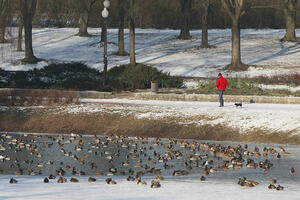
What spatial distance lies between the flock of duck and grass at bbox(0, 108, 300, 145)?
1.58 metres

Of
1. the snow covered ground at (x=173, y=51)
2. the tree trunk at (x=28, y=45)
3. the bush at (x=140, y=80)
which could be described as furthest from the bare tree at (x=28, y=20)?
the bush at (x=140, y=80)

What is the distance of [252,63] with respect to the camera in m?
54.9

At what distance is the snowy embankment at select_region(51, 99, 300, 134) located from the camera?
28.2 meters

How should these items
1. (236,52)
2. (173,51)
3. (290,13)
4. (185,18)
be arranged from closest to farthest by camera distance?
(236,52)
(290,13)
(173,51)
(185,18)

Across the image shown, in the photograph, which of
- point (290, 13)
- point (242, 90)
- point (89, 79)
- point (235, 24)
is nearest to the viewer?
point (242, 90)

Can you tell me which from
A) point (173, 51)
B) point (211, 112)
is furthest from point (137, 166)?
point (173, 51)

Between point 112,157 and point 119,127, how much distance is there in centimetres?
724

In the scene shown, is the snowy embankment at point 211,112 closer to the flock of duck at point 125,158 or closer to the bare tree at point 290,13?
the flock of duck at point 125,158

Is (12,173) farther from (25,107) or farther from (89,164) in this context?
(25,107)

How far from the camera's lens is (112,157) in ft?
74.5

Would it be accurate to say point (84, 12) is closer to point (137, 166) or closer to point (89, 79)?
point (89, 79)

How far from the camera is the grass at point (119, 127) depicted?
27.5m

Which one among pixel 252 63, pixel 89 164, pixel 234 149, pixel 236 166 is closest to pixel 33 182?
pixel 89 164

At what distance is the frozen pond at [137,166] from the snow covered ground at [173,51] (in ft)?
80.7
